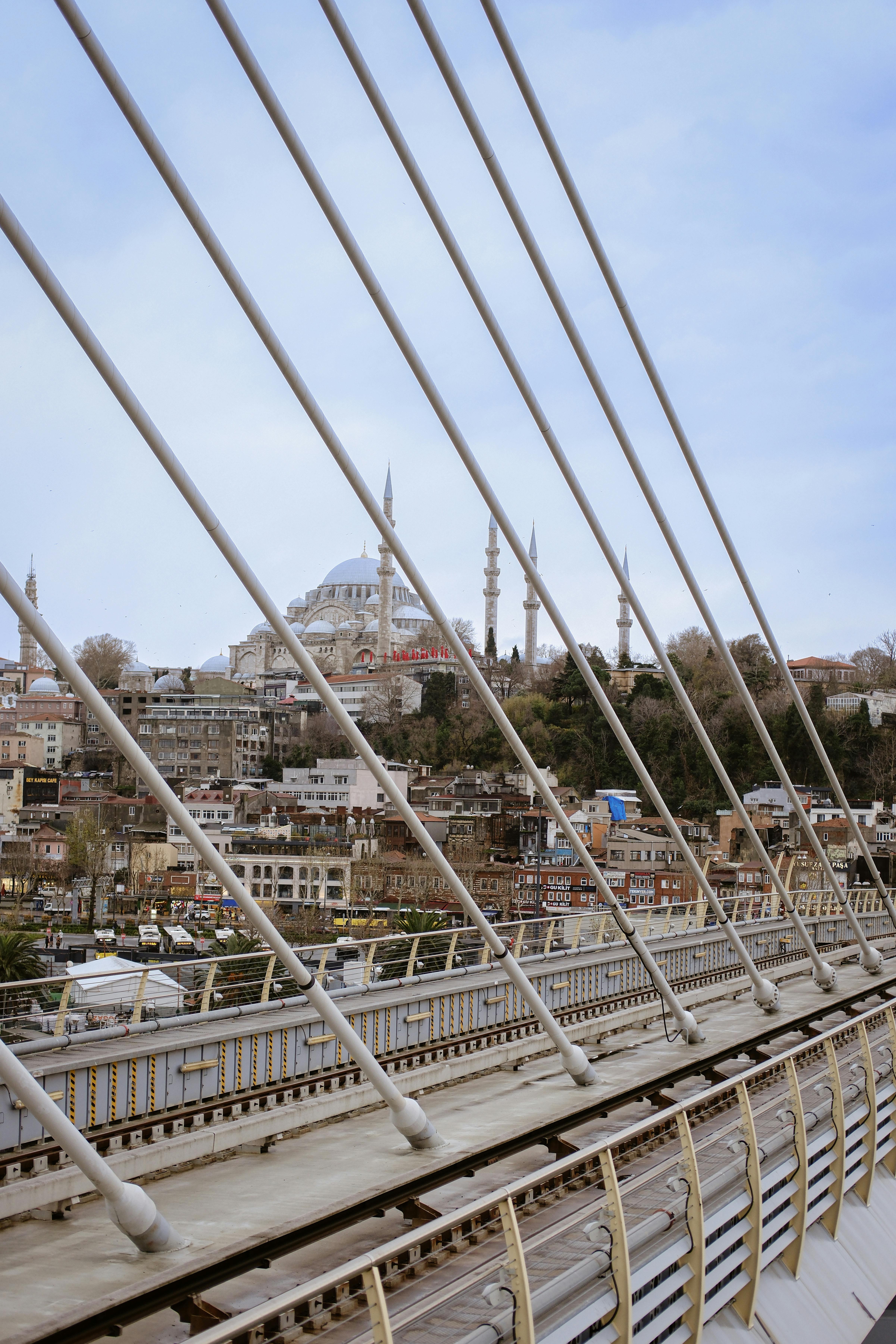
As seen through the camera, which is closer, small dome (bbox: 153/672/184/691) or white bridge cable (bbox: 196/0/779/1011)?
white bridge cable (bbox: 196/0/779/1011)

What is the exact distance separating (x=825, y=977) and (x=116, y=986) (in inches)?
429

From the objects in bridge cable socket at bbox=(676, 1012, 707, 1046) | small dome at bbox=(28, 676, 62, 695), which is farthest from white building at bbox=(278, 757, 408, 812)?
bridge cable socket at bbox=(676, 1012, 707, 1046)

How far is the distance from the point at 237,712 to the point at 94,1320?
80.6 m

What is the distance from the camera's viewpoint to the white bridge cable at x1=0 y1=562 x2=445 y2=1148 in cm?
419

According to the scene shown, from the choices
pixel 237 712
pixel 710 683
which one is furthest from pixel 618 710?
pixel 237 712

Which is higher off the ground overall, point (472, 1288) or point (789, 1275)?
point (472, 1288)

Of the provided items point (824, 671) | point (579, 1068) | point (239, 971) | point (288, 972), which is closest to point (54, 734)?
point (824, 671)

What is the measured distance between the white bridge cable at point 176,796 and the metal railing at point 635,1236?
82 centimetres

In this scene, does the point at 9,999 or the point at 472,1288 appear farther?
the point at 9,999

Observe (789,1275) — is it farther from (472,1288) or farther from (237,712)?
(237,712)

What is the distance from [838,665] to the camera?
79688 millimetres

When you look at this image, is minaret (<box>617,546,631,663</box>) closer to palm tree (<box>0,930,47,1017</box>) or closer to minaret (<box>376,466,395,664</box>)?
minaret (<box>376,466,395,664</box>)

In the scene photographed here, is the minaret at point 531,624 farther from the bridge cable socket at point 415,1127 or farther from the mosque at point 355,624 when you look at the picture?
the bridge cable socket at point 415,1127

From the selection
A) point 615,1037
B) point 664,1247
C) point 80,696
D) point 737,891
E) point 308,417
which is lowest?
point 737,891
